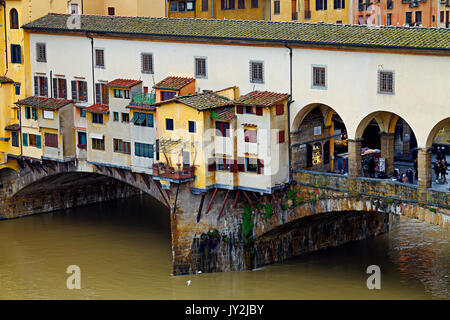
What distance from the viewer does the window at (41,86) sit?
210 feet

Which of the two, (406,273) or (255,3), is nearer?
(406,273)

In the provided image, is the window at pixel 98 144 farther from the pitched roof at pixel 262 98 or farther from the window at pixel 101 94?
the pitched roof at pixel 262 98

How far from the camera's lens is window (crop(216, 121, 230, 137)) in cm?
5256

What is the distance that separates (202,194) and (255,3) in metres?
26.8

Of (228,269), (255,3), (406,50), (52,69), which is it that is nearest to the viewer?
(406,50)

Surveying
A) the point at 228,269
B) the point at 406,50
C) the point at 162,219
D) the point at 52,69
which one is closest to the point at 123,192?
the point at 162,219

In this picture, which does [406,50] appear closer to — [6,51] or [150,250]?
[150,250]

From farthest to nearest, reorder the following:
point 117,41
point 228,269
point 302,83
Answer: point 117,41 < point 228,269 < point 302,83

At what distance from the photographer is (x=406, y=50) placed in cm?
4712

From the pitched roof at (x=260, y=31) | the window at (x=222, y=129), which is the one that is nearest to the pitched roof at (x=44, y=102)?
the pitched roof at (x=260, y=31)

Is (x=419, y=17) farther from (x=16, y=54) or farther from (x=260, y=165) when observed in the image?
(x=260, y=165)

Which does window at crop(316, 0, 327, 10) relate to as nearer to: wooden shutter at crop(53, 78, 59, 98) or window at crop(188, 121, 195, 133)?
wooden shutter at crop(53, 78, 59, 98)

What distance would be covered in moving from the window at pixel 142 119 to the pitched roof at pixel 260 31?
4371mm

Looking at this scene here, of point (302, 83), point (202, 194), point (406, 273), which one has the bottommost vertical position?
point (406, 273)
